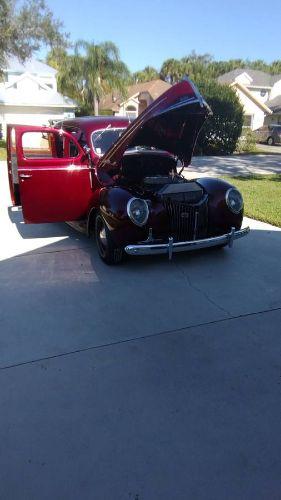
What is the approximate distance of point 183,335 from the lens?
3.45m

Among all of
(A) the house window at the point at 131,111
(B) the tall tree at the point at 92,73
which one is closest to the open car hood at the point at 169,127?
(B) the tall tree at the point at 92,73

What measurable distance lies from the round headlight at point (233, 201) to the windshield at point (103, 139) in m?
2.00

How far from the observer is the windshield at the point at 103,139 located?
6109 mm

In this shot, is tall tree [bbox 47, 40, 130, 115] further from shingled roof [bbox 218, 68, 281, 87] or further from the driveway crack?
the driveway crack

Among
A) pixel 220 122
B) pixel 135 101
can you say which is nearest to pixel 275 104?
pixel 135 101

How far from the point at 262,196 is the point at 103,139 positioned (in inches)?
180

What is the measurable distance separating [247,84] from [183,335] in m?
49.6

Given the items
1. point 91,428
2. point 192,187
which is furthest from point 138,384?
point 192,187

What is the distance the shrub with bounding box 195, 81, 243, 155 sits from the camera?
20.4m

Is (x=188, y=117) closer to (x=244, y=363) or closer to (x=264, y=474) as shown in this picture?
(x=244, y=363)

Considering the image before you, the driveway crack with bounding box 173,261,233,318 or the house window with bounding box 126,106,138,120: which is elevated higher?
the house window with bounding box 126,106,138,120

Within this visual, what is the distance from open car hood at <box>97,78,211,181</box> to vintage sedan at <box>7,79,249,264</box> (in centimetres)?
1

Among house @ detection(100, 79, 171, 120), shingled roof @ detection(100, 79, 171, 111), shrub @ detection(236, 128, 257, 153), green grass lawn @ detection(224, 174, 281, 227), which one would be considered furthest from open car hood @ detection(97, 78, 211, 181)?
shingled roof @ detection(100, 79, 171, 111)

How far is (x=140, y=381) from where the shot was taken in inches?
113
